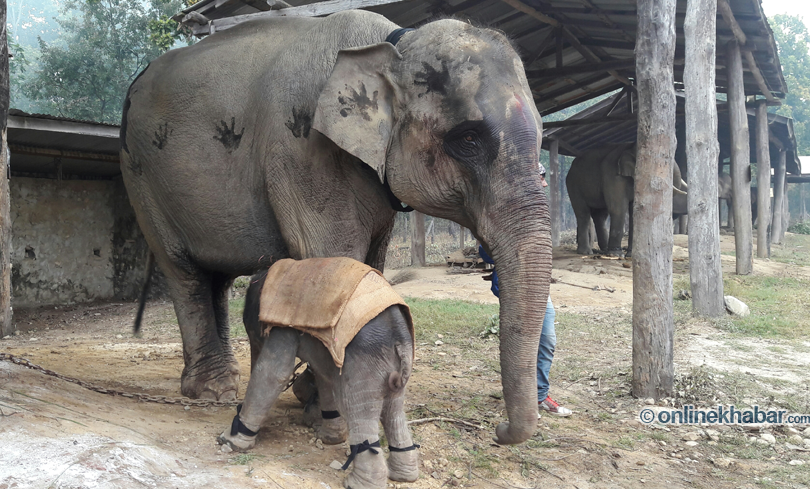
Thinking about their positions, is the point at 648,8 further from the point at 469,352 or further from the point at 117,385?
the point at 117,385

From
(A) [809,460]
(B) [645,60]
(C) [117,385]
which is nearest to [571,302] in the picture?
(B) [645,60]

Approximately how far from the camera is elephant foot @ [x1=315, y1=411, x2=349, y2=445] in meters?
3.40

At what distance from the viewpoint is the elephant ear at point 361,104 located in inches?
123

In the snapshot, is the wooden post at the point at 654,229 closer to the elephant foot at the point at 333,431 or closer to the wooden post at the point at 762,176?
the elephant foot at the point at 333,431

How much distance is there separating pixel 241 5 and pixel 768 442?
747 centimetres

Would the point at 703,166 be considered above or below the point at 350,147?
above

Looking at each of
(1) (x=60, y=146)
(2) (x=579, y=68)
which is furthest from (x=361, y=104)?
(2) (x=579, y=68)

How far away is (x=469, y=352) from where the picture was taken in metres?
6.41

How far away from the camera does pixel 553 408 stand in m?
4.43

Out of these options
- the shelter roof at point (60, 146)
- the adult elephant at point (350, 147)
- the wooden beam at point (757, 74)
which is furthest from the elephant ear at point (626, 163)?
the adult elephant at point (350, 147)

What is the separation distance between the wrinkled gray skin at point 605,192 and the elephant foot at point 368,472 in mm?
13066

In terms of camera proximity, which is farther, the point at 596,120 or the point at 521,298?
the point at 596,120

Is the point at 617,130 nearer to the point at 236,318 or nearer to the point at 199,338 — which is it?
the point at 236,318

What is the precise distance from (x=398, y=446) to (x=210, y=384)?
195 cm
